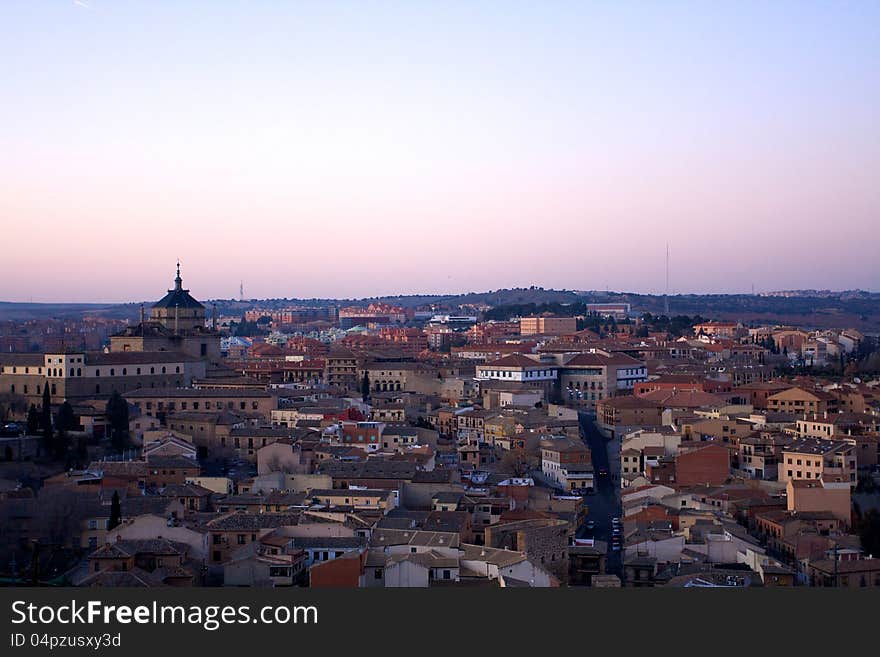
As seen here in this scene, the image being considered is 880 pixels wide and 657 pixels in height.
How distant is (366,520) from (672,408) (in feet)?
25.2

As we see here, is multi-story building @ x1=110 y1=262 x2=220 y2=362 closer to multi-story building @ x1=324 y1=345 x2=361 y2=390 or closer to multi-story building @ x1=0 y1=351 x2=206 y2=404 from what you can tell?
multi-story building @ x1=0 y1=351 x2=206 y2=404

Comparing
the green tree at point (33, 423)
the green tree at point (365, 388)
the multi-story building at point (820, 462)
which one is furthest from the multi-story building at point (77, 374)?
the multi-story building at point (820, 462)

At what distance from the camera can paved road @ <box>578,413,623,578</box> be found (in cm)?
1032

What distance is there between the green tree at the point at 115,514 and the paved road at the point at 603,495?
3796mm

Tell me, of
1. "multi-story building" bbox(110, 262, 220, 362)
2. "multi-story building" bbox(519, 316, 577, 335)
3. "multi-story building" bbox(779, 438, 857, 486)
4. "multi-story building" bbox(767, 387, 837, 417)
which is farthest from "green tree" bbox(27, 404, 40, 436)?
"multi-story building" bbox(519, 316, 577, 335)

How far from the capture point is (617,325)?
37.3m

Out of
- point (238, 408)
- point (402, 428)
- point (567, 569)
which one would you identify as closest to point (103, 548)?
point (567, 569)

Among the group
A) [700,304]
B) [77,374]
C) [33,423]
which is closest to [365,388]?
[77,374]

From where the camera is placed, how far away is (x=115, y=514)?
33.2ft

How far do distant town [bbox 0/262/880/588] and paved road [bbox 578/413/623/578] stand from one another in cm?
4

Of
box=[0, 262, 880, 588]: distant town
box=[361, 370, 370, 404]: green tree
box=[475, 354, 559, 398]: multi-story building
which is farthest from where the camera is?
box=[475, 354, 559, 398]: multi-story building

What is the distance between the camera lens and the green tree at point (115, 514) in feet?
32.8

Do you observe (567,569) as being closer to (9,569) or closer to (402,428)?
(9,569)

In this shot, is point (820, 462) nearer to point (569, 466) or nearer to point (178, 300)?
point (569, 466)
